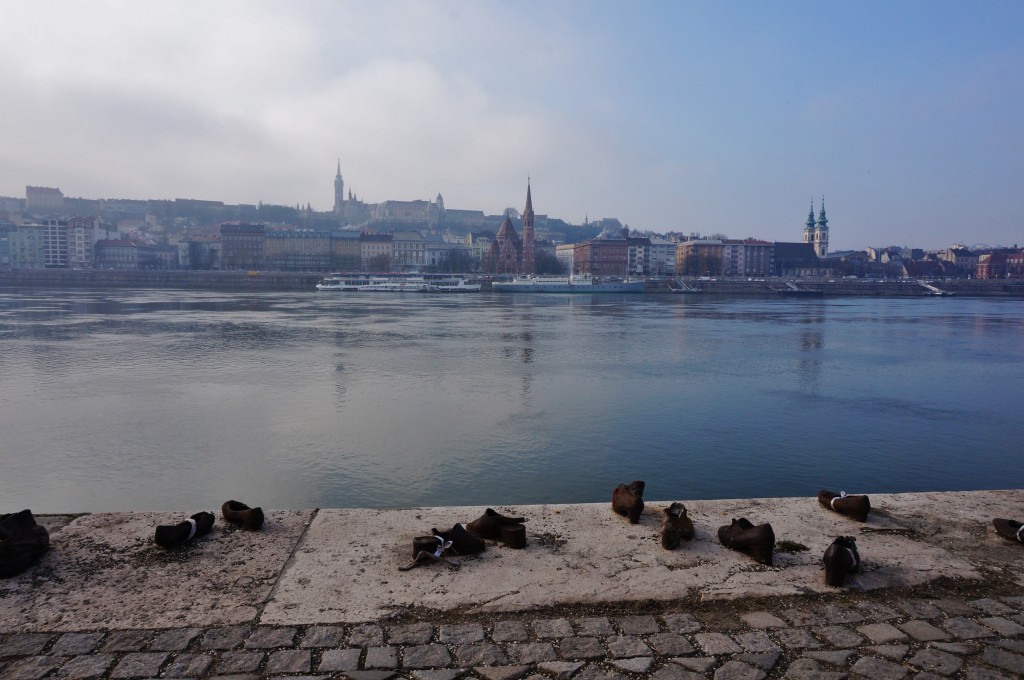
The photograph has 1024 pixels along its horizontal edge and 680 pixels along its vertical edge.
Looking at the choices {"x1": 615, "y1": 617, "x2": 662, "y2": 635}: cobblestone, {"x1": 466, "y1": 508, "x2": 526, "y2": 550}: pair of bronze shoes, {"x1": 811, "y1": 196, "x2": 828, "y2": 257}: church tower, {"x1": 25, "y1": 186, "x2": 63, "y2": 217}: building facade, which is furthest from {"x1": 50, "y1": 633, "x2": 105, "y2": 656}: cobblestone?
{"x1": 25, "y1": 186, "x2": 63, "y2": 217}: building facade

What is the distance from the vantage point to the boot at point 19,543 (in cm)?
284

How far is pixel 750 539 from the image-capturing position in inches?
124

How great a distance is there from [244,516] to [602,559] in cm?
177

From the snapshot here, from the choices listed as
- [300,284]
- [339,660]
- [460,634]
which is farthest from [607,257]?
[339,660]

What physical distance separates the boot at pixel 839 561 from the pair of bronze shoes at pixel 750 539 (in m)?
0.23

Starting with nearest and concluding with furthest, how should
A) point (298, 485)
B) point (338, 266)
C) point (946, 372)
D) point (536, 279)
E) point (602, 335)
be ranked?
point (298, 485) < point (946, 372) < point (602, 335) < point (536, 279) < point (338, 266)

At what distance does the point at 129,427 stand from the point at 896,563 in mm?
8052

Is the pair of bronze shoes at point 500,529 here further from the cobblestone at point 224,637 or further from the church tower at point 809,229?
the church tower at point 809,229

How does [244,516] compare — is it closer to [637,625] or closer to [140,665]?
[140,665]

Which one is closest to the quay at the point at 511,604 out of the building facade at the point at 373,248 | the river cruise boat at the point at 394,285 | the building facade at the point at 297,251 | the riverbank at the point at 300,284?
the river cruise boat at the point at 394,285

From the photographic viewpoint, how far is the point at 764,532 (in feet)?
10.2

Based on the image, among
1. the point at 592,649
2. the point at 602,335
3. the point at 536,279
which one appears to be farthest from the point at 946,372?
the point at 536,279

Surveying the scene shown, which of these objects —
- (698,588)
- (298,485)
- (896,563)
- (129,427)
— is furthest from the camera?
(129,427)

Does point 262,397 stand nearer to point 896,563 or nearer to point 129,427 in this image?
point 129,427
